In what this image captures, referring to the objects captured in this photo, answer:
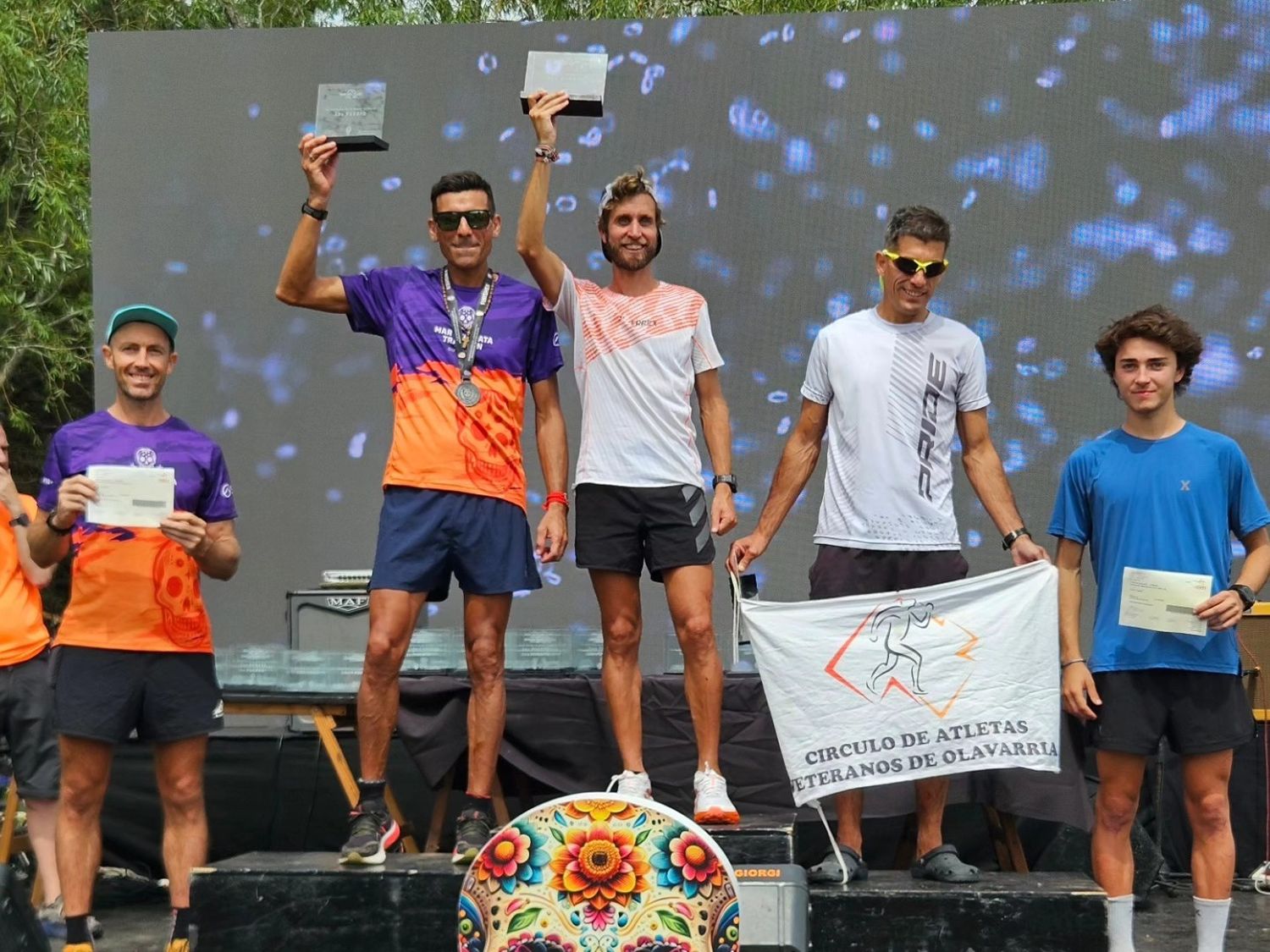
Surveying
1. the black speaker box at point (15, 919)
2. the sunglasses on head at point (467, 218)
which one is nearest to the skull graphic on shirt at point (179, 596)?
the sunglasses on head at point (467, 218)

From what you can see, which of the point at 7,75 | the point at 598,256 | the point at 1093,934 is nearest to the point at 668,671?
the point at 1093,934

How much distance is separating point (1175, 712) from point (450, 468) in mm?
1828

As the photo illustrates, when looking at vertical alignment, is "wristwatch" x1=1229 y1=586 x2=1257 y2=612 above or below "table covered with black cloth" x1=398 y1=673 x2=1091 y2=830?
above

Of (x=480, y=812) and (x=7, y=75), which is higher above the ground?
(x=7, y=75)

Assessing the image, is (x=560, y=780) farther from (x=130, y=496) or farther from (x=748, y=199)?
(x=748, y=199)

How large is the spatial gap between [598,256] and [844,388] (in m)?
3.07

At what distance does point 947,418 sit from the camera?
3.80 m

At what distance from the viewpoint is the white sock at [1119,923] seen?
3557 mm

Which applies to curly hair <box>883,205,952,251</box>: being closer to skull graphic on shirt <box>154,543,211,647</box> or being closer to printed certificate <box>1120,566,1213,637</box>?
printed certificate <box>1120,566,1213,637</box>

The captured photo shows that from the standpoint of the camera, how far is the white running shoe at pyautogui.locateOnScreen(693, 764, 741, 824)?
12.3ft

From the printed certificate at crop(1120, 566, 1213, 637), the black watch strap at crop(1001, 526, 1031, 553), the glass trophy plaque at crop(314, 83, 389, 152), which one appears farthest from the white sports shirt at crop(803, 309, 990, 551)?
the glass trophy plaque at crop(314, 83, 389, 152)

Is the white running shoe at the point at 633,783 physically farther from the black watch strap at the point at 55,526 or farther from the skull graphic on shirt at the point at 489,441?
the black watch strap at the point at 55,526

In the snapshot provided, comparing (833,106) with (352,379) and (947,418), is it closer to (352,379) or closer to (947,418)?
(352,379)

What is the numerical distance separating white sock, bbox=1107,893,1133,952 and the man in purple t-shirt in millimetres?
2255
